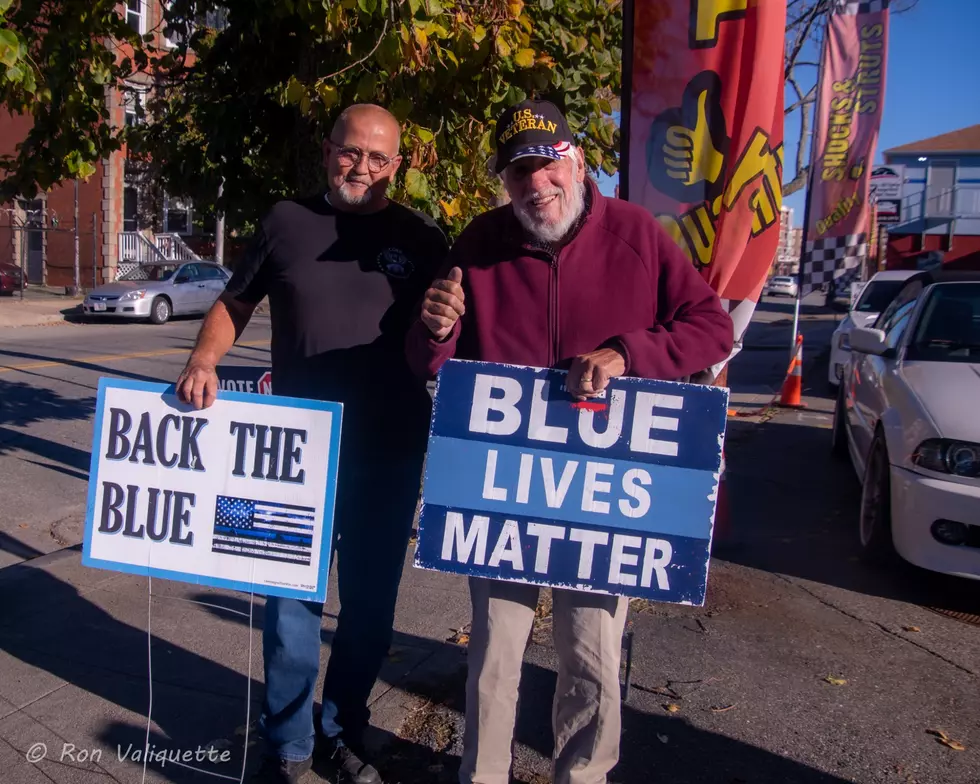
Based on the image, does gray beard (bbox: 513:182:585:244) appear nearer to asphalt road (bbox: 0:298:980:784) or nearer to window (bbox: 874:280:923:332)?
asphalt road (bbox: 0:298:980:784)

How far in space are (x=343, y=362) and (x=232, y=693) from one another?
159 cm

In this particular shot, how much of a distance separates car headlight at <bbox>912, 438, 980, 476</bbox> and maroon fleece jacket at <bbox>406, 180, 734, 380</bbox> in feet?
8.94

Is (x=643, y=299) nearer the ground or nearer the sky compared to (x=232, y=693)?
nearer the sky

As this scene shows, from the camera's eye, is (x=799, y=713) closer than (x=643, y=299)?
No

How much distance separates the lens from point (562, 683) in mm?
2828

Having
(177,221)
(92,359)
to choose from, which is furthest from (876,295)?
(177,221)

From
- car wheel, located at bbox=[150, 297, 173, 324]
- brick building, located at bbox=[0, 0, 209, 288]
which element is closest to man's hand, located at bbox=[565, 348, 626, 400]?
car wheel, located at bbox=[150, 297, 173, 324]

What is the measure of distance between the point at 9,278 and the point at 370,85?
25.3 metres

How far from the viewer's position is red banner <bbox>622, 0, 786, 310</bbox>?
4.17 m

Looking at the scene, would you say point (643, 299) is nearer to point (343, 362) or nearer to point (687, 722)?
point (343, 362)

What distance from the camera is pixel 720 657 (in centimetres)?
437

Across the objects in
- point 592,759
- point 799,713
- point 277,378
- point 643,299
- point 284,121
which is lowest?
point 799,713

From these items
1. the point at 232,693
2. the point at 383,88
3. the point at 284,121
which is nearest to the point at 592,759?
the point at 232,693

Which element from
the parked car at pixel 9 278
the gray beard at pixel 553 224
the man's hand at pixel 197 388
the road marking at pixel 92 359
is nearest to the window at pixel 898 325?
the gray beard at pixel 553 224
